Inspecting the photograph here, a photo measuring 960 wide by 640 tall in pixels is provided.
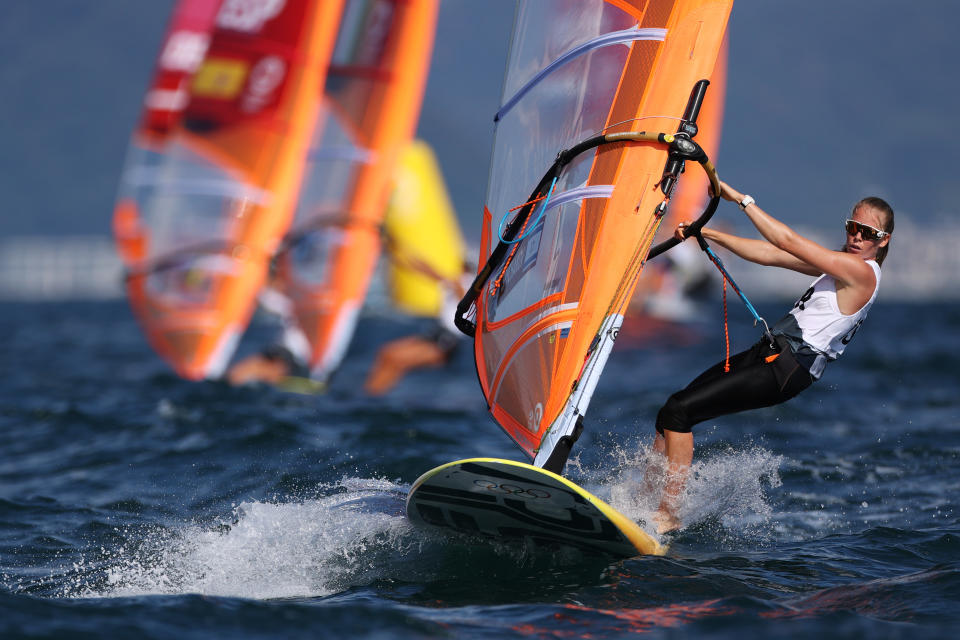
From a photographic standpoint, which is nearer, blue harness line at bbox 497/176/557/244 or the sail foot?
the sail foot

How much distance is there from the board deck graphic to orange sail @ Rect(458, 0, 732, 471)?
0.41 metres

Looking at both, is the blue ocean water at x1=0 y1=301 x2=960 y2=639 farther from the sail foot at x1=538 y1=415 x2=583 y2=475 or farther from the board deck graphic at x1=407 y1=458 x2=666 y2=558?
the sail foot at x1=538 y1=415 x2=583 y2=475

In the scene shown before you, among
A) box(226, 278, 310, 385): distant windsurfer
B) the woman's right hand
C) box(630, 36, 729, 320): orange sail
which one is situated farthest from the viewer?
box(630, 36, 729, 320): orange sail

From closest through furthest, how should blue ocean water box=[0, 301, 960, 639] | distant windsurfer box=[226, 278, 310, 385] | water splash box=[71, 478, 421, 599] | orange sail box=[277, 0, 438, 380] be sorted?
blue ocean water box=[0, 301, 960, 639] → water splash box=[71, 478, 421, 599] → distant windsurfer box=[226, 278, 310, 385] → orange sail box=[277, 0, 438, 380]

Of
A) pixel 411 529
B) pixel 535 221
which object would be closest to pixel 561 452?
pixel 411 529

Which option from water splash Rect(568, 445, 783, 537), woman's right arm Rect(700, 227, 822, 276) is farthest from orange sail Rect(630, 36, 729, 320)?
woman's right arm Rect(700, 227, 822, 276)

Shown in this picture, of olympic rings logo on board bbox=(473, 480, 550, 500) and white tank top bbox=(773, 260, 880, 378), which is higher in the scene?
white tank top bbox=(773, 260, 880, 378)

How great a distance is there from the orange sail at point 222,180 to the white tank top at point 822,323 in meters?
8.58

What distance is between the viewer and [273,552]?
4.59 metres

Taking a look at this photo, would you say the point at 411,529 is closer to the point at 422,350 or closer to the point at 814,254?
the point at 814,254

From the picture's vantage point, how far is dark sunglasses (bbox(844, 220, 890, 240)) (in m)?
4.51

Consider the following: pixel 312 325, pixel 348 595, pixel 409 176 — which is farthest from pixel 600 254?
pixel 409 176

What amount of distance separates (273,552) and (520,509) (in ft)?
3.67

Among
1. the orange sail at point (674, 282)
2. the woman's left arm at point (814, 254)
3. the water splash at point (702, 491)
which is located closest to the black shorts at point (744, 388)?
the water splash at point (702, 491)
